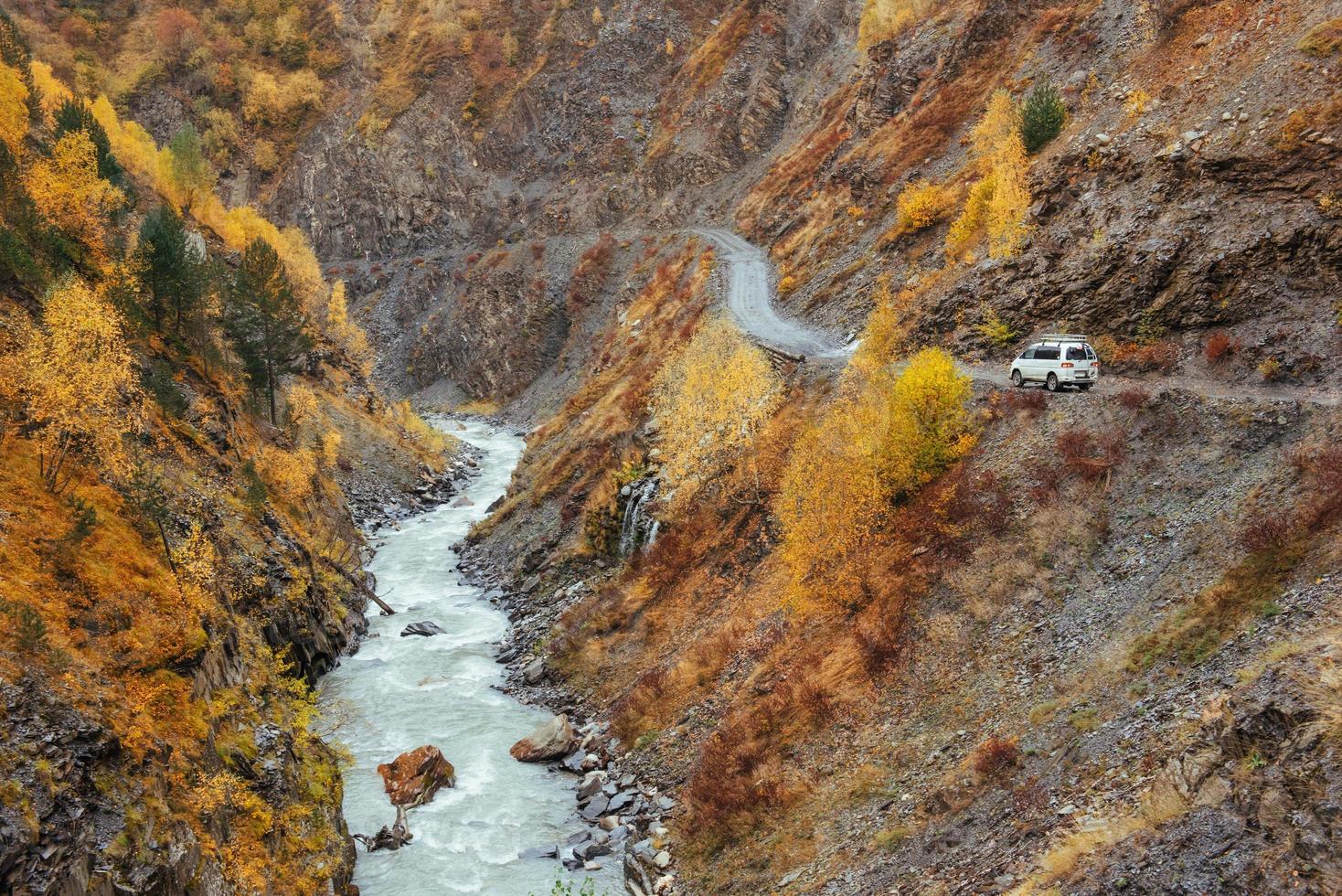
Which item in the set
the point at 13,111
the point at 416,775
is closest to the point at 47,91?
the point at 13,111

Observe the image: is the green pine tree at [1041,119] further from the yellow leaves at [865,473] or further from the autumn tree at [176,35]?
the autumn tree at [176,35]

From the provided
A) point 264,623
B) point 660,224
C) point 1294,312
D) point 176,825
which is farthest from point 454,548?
point 660,224

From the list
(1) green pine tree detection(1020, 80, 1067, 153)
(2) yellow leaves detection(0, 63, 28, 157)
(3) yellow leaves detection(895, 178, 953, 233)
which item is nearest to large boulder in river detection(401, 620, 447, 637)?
(2) yellow leaves detection(0, 63, 28, 157)

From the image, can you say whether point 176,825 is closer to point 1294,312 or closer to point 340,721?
point 340,721

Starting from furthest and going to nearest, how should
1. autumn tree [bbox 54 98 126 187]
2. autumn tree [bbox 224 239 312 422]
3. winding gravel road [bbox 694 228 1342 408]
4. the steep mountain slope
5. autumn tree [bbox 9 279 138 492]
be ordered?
1. autumn tree [bbox 224 239 312 422]
2. autumn tree [bbox 54 98 126 187]
3. autumn tree [bbox 9 279 138 492]
4. winding gravel road [bbox 694 228 1342 408]
5. the steep mountain slope

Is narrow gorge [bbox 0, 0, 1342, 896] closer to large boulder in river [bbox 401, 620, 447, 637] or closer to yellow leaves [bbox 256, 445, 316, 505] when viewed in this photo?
large boulder in river [bbox 401, 620, 447, 637]

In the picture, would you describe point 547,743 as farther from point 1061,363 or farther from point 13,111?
point 13,111
